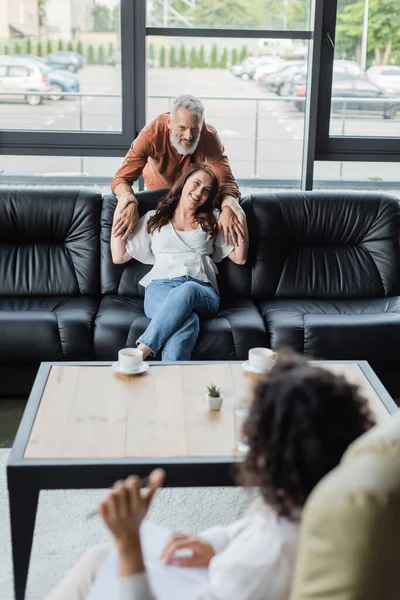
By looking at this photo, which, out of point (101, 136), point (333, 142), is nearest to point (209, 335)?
point (101, 136)

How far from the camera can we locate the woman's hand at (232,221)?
379 cm

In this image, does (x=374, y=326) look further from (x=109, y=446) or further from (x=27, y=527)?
(x=27, y=527)

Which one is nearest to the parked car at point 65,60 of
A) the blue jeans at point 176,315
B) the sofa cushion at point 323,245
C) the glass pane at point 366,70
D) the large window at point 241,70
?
the large window at point 241,70

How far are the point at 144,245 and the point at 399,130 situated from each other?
1884 millimetres

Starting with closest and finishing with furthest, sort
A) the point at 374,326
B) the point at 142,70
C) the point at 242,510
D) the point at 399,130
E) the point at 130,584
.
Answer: the point at 130,584 → the point at 242,510 → the point at 374,326 → the point at 142,70 → the point at 399,130

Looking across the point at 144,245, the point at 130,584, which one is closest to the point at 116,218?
the point at 144,245

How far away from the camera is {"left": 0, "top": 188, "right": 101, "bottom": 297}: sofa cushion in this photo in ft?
13.0

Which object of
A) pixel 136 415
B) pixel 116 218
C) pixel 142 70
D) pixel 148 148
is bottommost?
pixel 136 415

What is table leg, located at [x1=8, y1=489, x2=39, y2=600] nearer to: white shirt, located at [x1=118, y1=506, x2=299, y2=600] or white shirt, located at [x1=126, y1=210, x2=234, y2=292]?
white shirt, located at [x1=118, y1=506, x2=299, y2=600]

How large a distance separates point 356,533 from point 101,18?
4.00 m

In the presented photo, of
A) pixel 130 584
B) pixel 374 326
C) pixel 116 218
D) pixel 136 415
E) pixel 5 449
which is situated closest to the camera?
pixel 130 584

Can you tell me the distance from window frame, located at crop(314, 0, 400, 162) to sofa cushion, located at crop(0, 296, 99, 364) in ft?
6.24

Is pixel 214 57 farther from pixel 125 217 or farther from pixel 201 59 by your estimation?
pixel 125 217

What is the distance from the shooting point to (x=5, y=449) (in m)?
3.16
